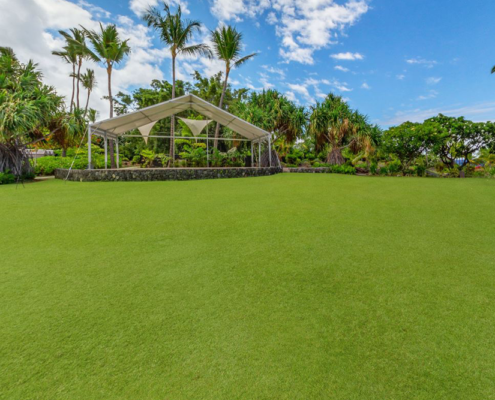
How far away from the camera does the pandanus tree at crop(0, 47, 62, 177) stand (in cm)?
1011

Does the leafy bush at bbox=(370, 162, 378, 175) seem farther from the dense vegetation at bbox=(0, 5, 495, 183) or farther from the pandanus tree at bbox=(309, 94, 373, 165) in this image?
the pandanus tree at bbox=(309, 94, 373, 165)

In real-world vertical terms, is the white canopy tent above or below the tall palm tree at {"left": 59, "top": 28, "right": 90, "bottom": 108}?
below

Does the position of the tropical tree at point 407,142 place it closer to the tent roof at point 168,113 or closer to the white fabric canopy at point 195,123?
the tent roof at point 168,113

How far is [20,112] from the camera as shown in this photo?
402 inches

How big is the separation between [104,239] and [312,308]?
2.88 m

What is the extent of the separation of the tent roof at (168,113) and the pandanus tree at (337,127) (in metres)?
7.21

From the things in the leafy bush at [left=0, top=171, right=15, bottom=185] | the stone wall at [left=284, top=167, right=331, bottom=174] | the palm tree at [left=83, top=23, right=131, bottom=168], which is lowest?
the leafy bush at [left=0, top=171, right=15, bottom=185]

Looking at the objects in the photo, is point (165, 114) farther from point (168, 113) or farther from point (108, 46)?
point (108, 46)

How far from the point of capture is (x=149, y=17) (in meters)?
17.4

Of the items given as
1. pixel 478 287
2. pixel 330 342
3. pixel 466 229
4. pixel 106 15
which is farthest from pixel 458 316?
pixel 106 15

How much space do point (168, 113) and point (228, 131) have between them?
7.08 meters

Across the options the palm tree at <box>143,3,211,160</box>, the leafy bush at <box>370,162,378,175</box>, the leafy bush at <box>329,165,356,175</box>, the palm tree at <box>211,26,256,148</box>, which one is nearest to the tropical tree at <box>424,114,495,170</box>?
the leafy bush at <box>370,162,378,175</box>

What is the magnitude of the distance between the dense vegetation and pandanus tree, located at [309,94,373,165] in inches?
3.0

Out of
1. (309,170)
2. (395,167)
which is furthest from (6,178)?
(395,167)
